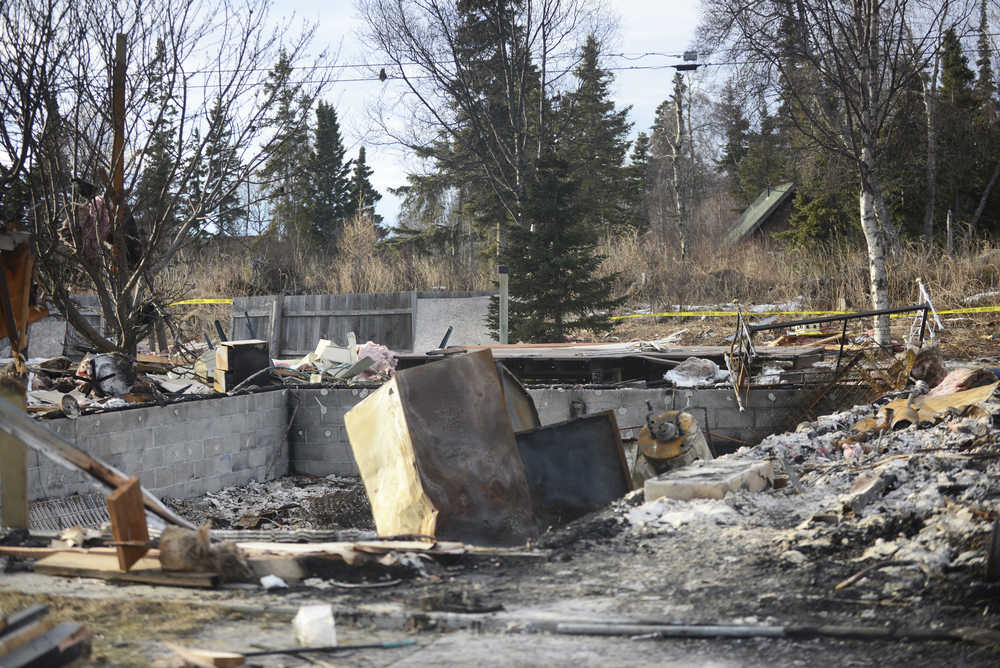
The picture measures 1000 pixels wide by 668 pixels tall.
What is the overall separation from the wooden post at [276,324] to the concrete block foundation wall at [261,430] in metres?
7.57

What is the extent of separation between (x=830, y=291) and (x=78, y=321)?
589 inches

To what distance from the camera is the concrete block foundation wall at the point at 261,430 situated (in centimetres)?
794

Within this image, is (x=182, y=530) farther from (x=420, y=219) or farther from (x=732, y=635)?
(x=420, y=219)

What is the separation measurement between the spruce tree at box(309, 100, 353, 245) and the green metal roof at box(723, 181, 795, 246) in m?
17.6

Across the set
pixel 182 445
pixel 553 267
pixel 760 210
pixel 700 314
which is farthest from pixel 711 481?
pixel 760 210

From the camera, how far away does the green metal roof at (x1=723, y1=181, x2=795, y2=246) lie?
31641 millimetres

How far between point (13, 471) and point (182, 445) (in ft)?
9.87

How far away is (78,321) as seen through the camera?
369 inches

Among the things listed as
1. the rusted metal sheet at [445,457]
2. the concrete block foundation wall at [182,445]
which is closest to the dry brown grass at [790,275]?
the concrete block foundation wall at [182,445]

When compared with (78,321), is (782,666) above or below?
below

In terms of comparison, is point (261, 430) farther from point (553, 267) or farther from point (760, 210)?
point (760, 210)

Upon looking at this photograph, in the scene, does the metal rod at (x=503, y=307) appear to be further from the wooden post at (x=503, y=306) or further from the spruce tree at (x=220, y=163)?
the spruce tree at (x=220, y=163)

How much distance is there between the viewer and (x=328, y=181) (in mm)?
40938

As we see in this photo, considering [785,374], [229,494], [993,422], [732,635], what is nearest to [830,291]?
[785,374]
